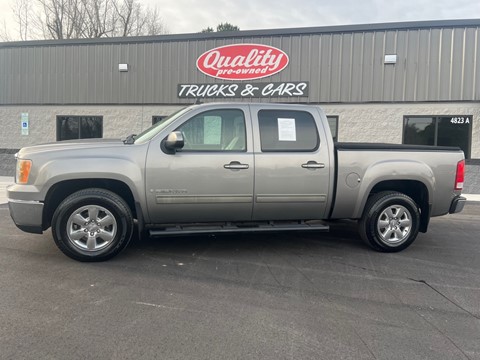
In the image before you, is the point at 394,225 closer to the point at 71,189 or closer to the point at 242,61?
the point at 71,189

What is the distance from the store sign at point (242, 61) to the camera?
13.2 meters

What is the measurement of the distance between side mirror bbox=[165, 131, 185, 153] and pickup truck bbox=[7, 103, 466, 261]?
0.05ft

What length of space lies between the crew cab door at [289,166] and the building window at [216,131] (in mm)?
205

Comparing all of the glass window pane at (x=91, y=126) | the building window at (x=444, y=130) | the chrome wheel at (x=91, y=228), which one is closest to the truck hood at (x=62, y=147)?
the chrome wheel at (x=91, y=228)

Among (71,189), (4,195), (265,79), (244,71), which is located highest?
(244,71)

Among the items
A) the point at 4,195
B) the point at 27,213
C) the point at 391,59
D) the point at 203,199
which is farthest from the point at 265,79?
the point at 27,213

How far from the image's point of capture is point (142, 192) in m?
4.75

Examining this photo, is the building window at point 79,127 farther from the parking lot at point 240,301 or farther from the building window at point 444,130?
the building window at point 444,130

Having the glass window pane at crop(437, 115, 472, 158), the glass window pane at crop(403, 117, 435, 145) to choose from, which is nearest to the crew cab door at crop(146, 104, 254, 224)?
the glass window pane at crop(403, 117, 435, 145)

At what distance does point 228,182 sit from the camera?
193 inches

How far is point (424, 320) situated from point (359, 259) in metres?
1.72

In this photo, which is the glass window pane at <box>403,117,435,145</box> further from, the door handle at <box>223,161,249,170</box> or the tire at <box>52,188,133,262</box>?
the tire at <box>52,188,133,262</box>

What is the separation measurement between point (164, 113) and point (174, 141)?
10.0m

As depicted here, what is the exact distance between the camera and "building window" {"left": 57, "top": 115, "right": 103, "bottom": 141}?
14750 mm
